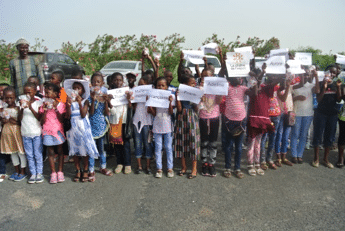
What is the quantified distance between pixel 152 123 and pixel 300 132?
284 cm

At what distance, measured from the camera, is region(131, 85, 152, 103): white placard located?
13.8 feet

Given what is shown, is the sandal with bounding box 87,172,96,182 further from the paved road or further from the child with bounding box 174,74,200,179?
the child with bounding box 174,74,200,179

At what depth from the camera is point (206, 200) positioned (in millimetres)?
3492

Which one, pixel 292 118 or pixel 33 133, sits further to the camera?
pixel 292 118

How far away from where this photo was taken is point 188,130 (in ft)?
13.9

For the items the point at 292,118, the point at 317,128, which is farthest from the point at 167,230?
the point at 317,128

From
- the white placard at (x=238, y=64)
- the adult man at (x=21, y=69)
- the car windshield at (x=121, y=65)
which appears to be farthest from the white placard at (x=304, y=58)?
the car windshield at (x=121, y=65)

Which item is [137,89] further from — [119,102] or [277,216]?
[277,216]

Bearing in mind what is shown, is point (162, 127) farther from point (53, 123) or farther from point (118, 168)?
point (53, 123)

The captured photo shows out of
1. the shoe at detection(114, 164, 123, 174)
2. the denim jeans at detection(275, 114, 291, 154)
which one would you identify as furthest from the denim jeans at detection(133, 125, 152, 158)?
the denim jeans at detection(275, 114, 291, 154)

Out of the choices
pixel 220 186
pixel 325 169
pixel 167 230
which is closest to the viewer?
pixel 167 230

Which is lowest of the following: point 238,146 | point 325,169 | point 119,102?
point 325,169

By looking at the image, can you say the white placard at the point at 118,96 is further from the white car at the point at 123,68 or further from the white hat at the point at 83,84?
the white car at the point at 123,68

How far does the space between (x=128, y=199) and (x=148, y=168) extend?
99cm
